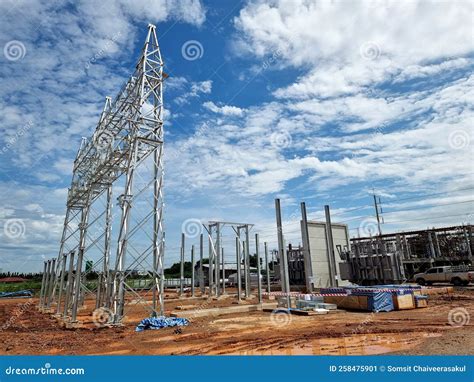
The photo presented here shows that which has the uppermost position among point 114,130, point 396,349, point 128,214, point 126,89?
point 126,89

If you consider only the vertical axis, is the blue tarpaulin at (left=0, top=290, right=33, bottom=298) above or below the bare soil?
above

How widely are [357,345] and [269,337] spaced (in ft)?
8.23

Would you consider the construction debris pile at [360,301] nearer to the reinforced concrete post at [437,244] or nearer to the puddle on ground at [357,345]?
the puddle on ground at [357,345]

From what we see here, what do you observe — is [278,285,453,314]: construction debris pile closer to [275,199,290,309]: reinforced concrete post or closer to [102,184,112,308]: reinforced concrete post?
[275,199,290,309]: reinforced concrete post

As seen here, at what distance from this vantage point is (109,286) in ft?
44.2

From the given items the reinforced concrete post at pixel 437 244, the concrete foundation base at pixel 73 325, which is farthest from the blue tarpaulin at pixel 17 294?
the reinforced concrete post at pixel 437 244

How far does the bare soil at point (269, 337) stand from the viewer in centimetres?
823

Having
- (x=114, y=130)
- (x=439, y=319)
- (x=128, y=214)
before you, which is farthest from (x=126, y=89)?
(x=439, y=319)

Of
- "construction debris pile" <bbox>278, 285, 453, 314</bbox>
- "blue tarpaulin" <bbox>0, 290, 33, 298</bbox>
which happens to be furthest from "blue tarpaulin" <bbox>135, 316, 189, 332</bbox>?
"blue tarpaulin" <bbox>0, 290, 33, 298</bbox>

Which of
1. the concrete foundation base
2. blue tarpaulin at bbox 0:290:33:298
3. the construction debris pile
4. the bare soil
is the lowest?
the bare soil

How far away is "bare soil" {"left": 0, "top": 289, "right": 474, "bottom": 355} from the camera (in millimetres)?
8227

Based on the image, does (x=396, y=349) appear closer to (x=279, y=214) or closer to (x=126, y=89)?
(x=279, y=214)

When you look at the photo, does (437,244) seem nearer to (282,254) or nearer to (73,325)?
(282,254)

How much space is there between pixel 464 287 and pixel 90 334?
27179mm
